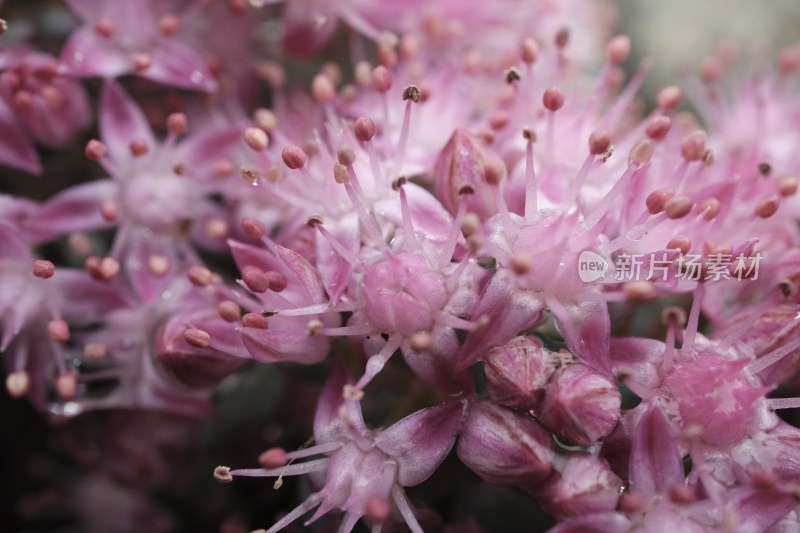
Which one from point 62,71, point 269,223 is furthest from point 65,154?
point 269,223

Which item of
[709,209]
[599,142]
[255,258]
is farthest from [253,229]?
[709,209]

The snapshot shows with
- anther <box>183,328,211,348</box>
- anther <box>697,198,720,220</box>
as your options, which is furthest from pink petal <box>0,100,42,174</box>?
anther <box>697,198,720,220</box>

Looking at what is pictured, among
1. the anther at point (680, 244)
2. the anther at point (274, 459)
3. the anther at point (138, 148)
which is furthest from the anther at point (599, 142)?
the anther at point (138, 148)

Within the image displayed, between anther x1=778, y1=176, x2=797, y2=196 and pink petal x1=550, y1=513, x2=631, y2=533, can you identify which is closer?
pink petal x1=550, y1=513, x2=631, y2=533

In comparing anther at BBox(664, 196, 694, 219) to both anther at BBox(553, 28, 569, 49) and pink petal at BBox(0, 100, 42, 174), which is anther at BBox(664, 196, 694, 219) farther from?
pink petal at BBox(0, 100, 42, 174)

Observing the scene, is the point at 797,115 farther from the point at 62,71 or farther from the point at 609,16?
the point at 62,71

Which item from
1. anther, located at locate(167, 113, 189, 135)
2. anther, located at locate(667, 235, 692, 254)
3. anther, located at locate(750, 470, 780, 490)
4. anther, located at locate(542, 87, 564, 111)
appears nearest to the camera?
anther, located at locate(750, 470, 780, 490)

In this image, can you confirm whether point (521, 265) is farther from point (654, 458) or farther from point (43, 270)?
point (43, 270)
